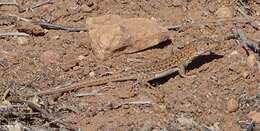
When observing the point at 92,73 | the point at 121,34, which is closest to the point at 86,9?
the point at 121,34

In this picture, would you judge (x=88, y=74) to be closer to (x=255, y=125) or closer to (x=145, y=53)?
(x=145, y=53)

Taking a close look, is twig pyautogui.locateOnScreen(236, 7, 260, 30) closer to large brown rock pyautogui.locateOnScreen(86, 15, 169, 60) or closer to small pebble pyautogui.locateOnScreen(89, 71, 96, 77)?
large brown rock pyautogui.locateOnScreen(86, 15, 169, 60)

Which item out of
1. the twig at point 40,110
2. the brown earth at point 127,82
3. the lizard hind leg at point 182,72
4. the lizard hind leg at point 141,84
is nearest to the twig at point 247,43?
the brown earth at point 127,82

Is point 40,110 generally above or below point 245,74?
below

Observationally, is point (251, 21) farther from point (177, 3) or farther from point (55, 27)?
point (55, 27)

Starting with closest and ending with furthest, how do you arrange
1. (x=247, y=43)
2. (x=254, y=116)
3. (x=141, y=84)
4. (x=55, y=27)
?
1. (x=254, y=116)
2. (x=141, y=84)
3. (x=247, y=43)
4. (x=55, y=27)

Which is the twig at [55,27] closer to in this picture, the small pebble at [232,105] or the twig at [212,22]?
the twig at [212,22]
